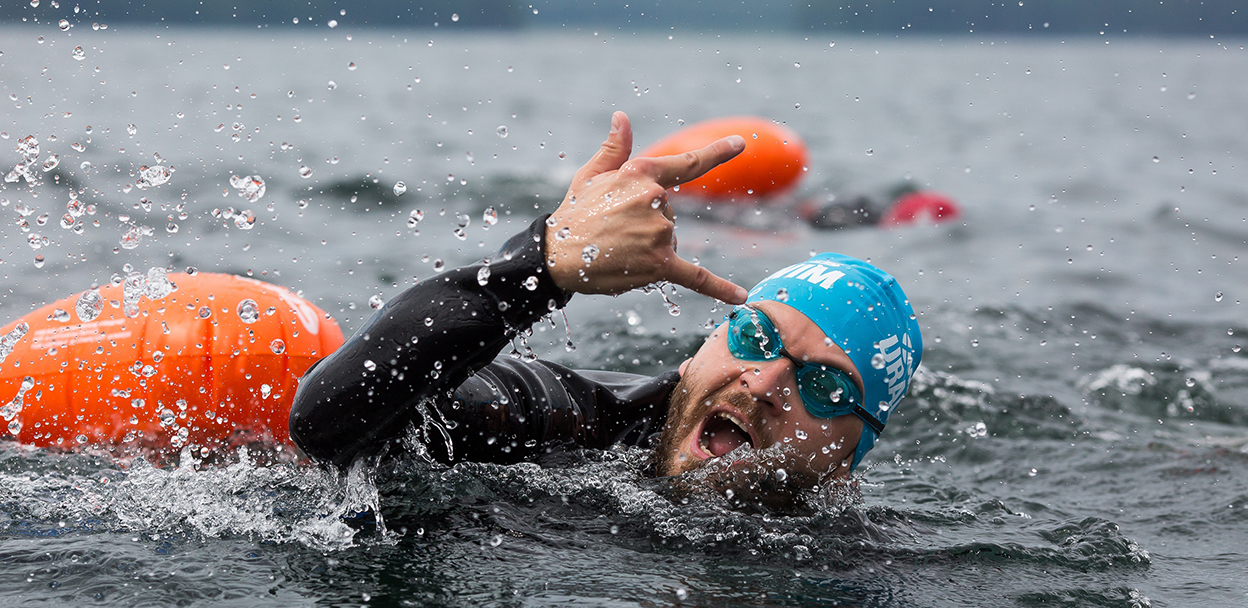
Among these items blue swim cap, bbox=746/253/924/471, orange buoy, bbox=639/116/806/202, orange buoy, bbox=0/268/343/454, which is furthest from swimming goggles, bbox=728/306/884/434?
orange buoy, bbox=639/116/806/202

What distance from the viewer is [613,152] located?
2.79m

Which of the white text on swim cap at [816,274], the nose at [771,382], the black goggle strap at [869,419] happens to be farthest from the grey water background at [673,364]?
the white text on swim cap at [816,274]

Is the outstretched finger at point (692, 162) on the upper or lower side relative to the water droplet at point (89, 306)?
upper

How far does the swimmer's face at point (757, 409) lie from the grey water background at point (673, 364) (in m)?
0.20

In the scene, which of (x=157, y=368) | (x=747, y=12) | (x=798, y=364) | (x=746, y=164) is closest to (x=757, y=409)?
(x=798, y=364)

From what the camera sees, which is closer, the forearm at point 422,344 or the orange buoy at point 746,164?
the forearm at point 422,344

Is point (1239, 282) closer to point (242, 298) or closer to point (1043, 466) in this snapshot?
point (1043, 466)

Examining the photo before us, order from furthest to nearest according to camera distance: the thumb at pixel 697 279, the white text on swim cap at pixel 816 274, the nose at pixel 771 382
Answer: the white text on swim cap at pixel 816 274 → the nose at pixel 771 382 → the thumb at pixel 697 279

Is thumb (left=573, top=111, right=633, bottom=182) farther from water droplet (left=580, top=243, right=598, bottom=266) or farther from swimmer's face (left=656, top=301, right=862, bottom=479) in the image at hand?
swimmer's face (left=656, top=301, right=862, bottom=479)

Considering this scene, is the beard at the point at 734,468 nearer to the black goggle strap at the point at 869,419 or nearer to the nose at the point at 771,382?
the nose at the point at 771,382

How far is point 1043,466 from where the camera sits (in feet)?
18.5

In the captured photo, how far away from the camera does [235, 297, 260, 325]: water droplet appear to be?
3818mm

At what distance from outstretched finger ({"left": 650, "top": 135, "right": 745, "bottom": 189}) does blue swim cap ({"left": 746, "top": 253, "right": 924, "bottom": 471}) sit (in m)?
1.07

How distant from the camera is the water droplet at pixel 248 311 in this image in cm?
382
